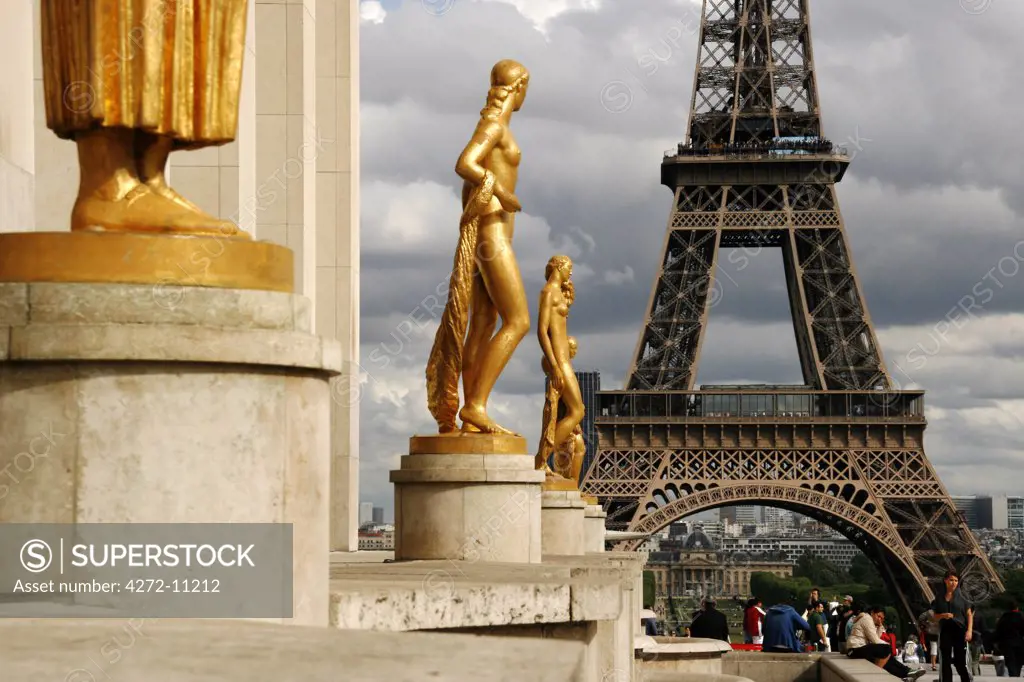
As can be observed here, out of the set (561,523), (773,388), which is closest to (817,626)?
(561,523)

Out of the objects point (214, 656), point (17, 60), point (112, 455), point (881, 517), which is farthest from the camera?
point (881, 517)

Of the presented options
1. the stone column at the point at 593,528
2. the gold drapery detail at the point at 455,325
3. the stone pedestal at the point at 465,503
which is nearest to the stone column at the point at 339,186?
the stone column at the point at 593,528

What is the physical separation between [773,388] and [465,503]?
57141 millimetres

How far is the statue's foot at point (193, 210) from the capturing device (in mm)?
5414

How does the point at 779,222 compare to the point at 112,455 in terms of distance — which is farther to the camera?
the point at 779,222

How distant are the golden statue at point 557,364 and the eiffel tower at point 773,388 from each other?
4163 centimetres

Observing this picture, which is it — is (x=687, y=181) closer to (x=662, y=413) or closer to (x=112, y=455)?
(x=662, y=413)

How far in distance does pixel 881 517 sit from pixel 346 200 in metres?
43.0

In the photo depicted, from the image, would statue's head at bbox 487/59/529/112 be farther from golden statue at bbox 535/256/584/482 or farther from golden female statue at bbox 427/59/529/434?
golden statue at bbox 535/256/584/482

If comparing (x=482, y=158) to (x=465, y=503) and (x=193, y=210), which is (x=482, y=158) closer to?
(x=465, y=503)

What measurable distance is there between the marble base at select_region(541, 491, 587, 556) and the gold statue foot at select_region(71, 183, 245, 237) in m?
9.80

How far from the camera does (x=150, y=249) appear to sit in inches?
201

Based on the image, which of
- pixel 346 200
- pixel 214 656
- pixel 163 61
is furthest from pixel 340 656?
pixel 346 200

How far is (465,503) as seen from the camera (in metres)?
10.2
